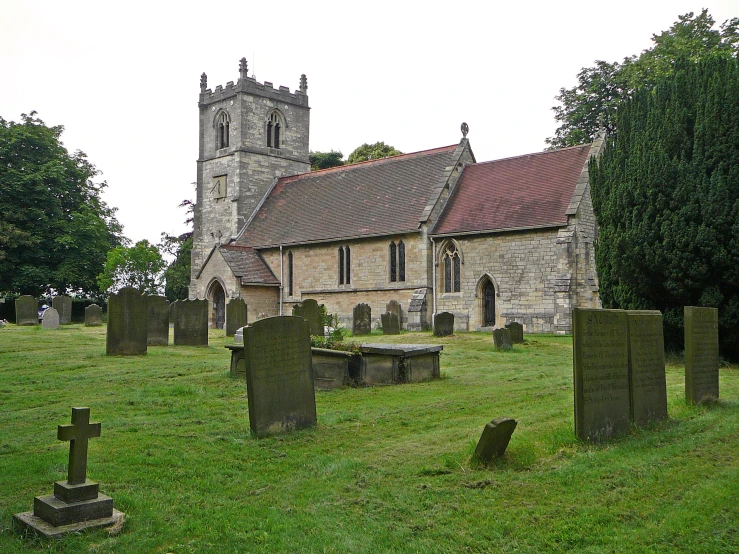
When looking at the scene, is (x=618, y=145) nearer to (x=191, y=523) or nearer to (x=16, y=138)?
(x=191, y=523)

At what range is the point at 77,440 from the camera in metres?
5.07

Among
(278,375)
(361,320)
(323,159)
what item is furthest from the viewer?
(323,159)

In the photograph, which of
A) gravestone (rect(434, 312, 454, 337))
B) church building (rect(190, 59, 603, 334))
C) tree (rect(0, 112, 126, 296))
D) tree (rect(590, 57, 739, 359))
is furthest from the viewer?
tree (rect(0, 112, 126, 296))

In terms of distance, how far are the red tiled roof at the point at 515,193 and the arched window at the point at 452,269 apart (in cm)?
89

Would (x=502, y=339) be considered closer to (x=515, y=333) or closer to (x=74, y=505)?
(x=515, y=333)

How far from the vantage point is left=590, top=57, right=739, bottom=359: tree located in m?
13.8

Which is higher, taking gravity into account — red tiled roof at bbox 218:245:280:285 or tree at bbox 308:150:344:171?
tree at bbox 308:150:344:171

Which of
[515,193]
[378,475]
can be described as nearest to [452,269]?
[515,193]

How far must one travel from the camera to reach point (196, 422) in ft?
27.3

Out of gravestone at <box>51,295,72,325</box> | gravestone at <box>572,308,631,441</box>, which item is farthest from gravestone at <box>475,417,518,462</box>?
gravestone at <box>51,295,72,325</box>

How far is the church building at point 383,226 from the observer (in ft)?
81.7

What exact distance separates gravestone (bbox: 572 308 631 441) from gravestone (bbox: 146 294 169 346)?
13363mm

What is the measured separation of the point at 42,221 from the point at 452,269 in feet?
87.1

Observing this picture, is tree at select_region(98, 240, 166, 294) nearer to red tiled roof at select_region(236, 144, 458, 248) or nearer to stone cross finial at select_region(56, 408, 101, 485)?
red tiled roof at select_region(236, 144, 458, 248)
